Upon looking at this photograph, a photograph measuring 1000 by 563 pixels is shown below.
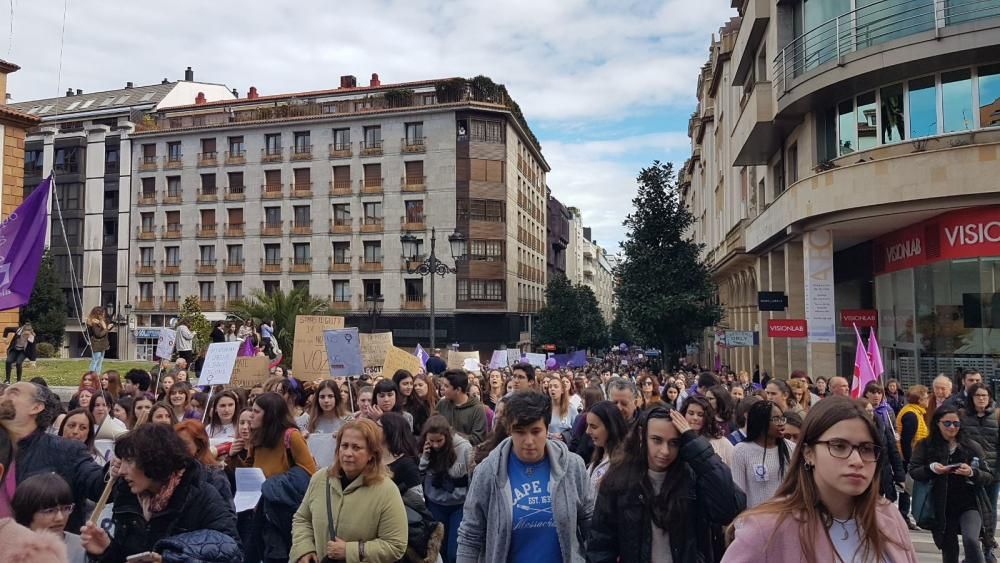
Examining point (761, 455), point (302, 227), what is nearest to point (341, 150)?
point (302, 227)

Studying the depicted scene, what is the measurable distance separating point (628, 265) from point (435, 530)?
2336 centimetres

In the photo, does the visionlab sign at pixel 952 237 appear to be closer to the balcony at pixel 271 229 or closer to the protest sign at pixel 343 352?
the protest sign at pixel 343 352

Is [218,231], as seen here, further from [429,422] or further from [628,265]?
[429,422]

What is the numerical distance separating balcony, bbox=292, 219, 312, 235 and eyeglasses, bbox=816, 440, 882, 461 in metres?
50.6

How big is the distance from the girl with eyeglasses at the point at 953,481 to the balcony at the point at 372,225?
4497 cm

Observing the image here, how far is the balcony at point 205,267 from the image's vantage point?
52.4 m

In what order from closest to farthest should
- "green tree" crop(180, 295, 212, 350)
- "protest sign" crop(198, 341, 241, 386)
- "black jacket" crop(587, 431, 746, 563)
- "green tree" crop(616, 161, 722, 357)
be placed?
"black jacket" crop(587, 431, 746, 563) → "protest sign" crop(198, 341, 241, 386) → "green tree" crop(616, 161, 722, 357) → "green tree" crop(180, 295, 212, 350)

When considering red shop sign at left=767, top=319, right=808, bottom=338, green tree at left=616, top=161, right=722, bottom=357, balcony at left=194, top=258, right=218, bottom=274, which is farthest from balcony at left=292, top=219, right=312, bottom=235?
red shop sign at left=767, top=319, right=808, bottom=338

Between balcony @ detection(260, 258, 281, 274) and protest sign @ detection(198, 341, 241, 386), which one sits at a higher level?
balcony @ detection(260, 258, 281, 274)

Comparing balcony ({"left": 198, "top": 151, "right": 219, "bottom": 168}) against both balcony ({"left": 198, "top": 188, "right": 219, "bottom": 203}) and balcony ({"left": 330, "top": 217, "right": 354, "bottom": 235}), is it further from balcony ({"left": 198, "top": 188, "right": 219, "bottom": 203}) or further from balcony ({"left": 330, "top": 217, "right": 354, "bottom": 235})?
balcony ({"left": 330, "top": 217, "right": 354, "bottom": 235})

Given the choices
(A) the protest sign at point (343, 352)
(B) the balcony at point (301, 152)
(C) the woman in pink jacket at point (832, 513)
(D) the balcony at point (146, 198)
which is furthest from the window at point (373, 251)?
(C) the woman in pink jacket at point (832, 513)

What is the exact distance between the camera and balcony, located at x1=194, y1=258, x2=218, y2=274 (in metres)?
52.4

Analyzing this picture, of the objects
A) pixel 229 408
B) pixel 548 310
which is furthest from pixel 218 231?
pixel 229 408

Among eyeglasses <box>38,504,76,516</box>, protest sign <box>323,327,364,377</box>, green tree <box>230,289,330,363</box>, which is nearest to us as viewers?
eyeglasses <box>38,504,76,516</box>
